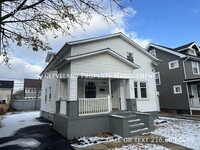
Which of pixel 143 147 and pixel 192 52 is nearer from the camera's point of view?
pixel 143 147

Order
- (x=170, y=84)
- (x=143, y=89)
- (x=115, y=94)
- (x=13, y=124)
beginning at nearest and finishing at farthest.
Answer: (x=115, y=94)
(x=13, y=124)
(x=143, y=89)
(x=170, y=84)

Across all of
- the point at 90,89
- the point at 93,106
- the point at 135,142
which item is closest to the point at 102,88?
the point at 90,89

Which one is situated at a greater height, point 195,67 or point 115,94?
point 195,67

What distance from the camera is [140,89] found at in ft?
43.0

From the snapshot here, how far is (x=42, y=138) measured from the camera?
8.15 meters

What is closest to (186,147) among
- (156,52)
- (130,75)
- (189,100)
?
(130,75)

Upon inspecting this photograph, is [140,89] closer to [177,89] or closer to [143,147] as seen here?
[143,147]

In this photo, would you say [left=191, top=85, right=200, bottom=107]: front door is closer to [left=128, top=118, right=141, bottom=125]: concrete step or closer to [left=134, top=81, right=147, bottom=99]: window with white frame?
[left=134, top=81, right=147, bottom=99]: window with white frame

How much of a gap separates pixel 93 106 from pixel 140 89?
5.60 meters

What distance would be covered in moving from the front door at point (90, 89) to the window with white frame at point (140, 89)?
3.75 m

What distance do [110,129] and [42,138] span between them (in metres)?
3.84

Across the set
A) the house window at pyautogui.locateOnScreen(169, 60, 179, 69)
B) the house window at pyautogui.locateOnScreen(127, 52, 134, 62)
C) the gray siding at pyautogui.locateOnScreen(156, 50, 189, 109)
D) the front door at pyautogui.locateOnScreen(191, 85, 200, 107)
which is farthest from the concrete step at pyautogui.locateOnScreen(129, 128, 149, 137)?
the house window at pyautogui.locateOnScreen(169, 60, 179, 69)

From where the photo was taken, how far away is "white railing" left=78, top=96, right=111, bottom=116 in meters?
8.80

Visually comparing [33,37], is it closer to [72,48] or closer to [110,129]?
[72,48]
